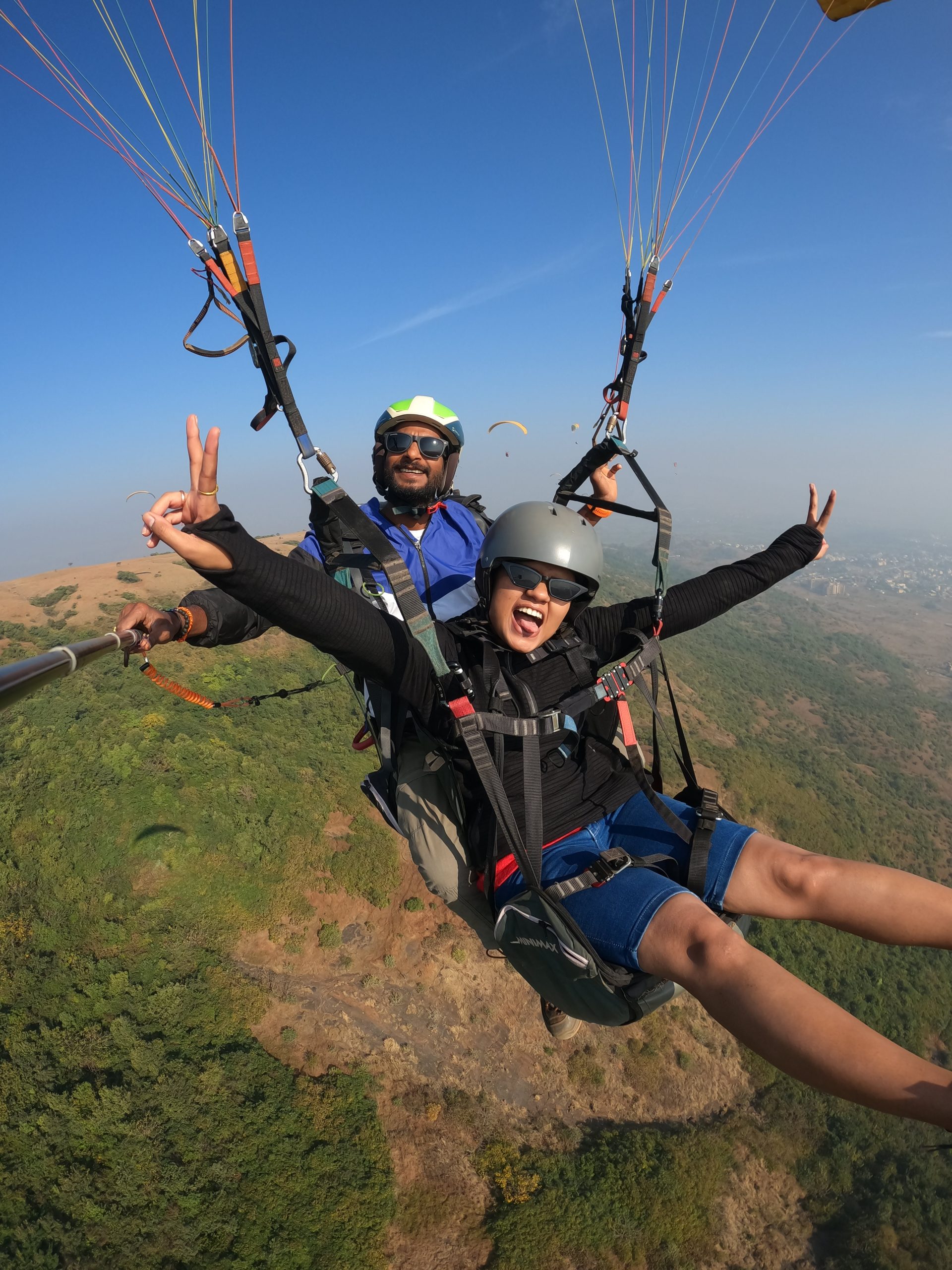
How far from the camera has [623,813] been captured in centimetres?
357

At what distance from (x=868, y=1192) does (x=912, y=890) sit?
4031 cm

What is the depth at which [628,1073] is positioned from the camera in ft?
83.0

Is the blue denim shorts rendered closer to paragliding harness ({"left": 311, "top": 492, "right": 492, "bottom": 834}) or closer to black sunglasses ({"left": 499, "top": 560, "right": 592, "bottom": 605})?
paragliding harness ({"left": 311, "top": 492, "right": 492, "bottom": 834})

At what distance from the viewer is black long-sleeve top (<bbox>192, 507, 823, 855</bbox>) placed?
236 cm

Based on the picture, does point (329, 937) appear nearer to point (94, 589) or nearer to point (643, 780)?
A: point (643, 780)

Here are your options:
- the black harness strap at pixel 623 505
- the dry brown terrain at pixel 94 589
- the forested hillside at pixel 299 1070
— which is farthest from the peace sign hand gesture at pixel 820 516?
the dry brown terrain at pixel 94 589

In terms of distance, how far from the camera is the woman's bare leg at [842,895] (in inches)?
111

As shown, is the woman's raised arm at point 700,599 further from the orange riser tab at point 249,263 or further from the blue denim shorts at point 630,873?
the orange riser tab at point 249,263

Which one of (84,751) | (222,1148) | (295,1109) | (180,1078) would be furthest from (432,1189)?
(84,751)

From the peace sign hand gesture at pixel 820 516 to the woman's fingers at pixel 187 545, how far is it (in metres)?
3.45

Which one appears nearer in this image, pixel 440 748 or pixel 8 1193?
pixel 440 748

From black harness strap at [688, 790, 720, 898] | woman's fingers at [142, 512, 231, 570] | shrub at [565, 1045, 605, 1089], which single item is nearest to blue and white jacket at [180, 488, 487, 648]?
woman's fingers at [142, 512, 231, 570]

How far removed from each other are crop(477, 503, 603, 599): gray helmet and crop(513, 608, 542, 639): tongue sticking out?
0.85 ft

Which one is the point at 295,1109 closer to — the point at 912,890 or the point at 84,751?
the point at 84,751
